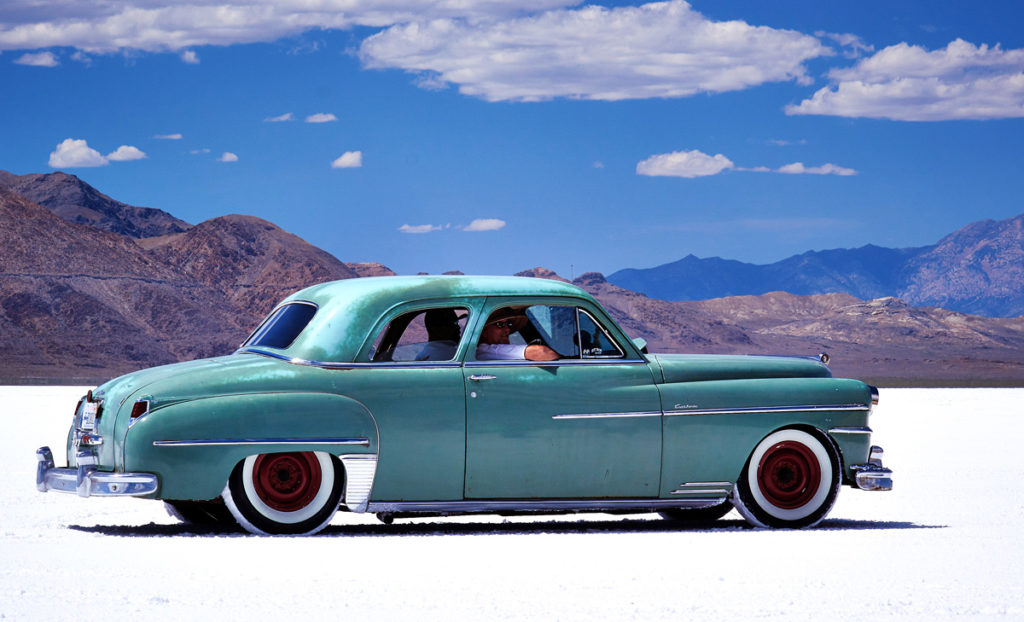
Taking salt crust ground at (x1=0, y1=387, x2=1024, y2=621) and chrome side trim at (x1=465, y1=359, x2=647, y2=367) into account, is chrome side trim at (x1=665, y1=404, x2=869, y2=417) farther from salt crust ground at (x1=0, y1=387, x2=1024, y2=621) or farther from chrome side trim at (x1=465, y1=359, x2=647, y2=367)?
salt crust ground at (x1=0, y1=387, x2=1024, y2=621)

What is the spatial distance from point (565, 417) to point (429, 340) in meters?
1.05

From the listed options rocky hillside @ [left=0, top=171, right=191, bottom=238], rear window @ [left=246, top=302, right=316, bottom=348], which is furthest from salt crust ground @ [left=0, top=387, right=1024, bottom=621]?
rocky hillside @ [left=0, top=171, right=191, bottom=238]

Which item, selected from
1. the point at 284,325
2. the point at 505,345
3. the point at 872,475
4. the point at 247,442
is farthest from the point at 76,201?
the point at 872,475

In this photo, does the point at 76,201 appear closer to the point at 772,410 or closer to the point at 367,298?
the point at 367,298

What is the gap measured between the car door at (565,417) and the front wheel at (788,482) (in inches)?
27.7

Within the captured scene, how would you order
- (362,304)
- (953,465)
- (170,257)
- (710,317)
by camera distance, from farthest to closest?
(710,317) < (170,257) < (953,465) < (362,304)

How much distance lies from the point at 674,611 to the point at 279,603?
1800mm

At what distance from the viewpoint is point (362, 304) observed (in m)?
8.96

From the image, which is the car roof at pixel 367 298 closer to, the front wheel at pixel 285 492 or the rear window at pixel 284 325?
the rear window at pixel 284 325

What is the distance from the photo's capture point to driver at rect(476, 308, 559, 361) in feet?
29.5

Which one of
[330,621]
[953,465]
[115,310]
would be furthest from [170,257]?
[330,621]

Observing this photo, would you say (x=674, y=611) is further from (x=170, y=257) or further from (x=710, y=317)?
(x=710, y=317)

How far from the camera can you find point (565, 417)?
8.91m

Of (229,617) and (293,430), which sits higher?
(293,430)
